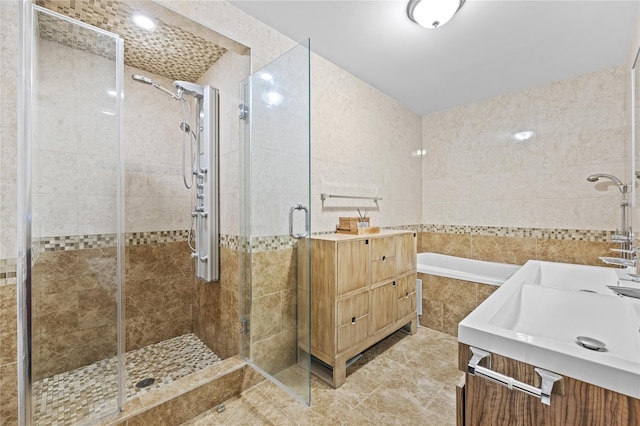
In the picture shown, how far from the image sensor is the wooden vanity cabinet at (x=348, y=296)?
189 centimetres

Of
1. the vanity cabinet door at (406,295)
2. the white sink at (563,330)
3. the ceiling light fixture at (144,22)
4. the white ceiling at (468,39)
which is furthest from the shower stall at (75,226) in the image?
the white sink at (563,330)

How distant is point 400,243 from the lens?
2.48 meters

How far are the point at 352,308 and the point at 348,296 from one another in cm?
11

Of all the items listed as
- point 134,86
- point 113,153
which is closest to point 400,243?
point 113,153

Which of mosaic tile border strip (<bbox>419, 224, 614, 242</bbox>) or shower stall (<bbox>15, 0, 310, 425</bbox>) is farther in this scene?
mosaic tile border strip (<bbox>419, 224, 614, 242</bbox>)

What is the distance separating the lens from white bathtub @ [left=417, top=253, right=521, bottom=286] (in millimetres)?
2602

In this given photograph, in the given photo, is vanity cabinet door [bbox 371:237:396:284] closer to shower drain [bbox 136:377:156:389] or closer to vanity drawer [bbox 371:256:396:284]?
vanity drawer [bbox 371:256:396:284]

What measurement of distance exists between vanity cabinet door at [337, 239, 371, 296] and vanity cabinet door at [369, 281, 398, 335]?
0.20m

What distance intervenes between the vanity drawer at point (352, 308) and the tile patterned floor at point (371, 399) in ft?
1.46

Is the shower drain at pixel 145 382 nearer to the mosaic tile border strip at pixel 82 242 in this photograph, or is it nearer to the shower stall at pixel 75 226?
the shower stall at pixel 75 226

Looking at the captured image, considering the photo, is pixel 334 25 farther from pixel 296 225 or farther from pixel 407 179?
pixel 407 179

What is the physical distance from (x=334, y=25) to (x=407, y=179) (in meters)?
2.06

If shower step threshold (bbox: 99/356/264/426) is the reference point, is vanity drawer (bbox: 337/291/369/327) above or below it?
above

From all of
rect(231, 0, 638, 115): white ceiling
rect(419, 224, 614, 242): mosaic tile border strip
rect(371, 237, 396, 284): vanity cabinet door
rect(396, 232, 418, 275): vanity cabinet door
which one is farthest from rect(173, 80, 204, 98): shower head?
rect(419, 224, 614, 242): mosaic tile border strip
